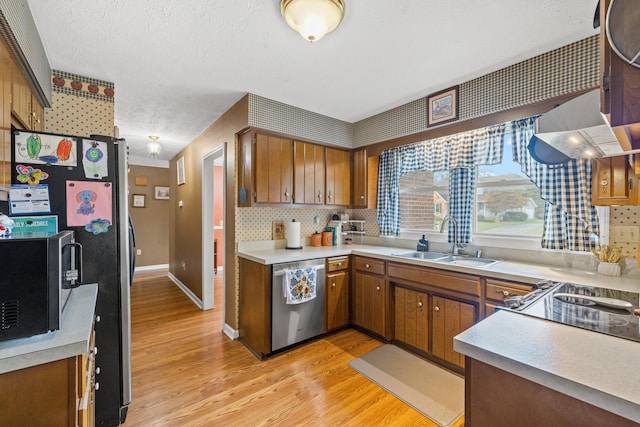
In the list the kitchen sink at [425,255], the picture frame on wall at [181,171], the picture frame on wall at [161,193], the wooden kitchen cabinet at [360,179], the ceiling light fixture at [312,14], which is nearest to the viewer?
the ceiling light fixture at [312,14]

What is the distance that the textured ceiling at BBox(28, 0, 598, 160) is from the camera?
1.60m

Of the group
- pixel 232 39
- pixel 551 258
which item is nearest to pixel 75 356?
pixel 232 39

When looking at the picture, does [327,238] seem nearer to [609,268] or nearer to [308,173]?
[308,173]

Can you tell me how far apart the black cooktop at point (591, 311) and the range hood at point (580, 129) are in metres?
0.69

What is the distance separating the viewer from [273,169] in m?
2.89

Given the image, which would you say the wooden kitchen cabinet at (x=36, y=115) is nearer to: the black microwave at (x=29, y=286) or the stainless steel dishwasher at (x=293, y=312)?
the black microwave at (x=29, y=286)

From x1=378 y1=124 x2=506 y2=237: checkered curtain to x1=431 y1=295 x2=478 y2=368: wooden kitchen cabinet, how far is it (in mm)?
726

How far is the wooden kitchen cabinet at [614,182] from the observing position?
65.7 inches

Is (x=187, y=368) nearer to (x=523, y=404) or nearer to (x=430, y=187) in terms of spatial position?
(x=523, y=404)

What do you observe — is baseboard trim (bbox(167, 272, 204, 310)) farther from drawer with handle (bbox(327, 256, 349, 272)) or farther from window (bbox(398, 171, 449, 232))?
window (bbox(398, 171, 449, 232))

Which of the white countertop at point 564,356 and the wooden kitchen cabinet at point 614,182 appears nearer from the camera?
the white countertop at point 564,356

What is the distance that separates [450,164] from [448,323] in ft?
4.85

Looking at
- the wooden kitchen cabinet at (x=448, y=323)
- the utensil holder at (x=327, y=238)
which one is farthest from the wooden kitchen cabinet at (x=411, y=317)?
the utensil holder at (x=327, y=238)

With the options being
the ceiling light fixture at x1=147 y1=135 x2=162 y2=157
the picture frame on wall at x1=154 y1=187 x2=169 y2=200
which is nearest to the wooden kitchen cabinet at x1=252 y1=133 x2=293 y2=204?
the ceiling light fixture at x1=147 y1=135 x2=162 y2=157
